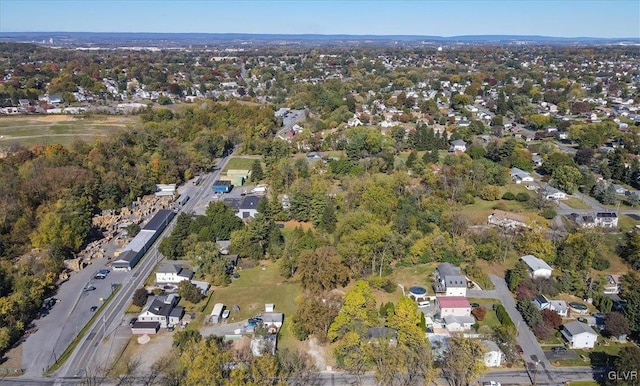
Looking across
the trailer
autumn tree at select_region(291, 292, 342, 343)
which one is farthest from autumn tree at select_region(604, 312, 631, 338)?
the trailer

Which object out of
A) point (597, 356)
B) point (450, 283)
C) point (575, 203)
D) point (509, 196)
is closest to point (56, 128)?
point (509, 196)

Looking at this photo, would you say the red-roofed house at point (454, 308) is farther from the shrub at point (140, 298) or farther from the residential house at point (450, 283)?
the shrub at point (140, 298)

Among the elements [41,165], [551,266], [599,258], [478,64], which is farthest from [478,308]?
[478,64]

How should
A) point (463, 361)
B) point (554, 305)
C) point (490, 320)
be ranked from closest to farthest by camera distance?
point (463, 361), point (490, 320), point (554, 305)

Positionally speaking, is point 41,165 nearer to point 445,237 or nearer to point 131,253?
point 131,253

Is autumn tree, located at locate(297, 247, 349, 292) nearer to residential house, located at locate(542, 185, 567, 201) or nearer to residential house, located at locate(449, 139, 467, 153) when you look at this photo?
residential house, located at locate(542, 185, 567, 201)

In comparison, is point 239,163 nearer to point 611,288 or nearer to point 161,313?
point 161,313
